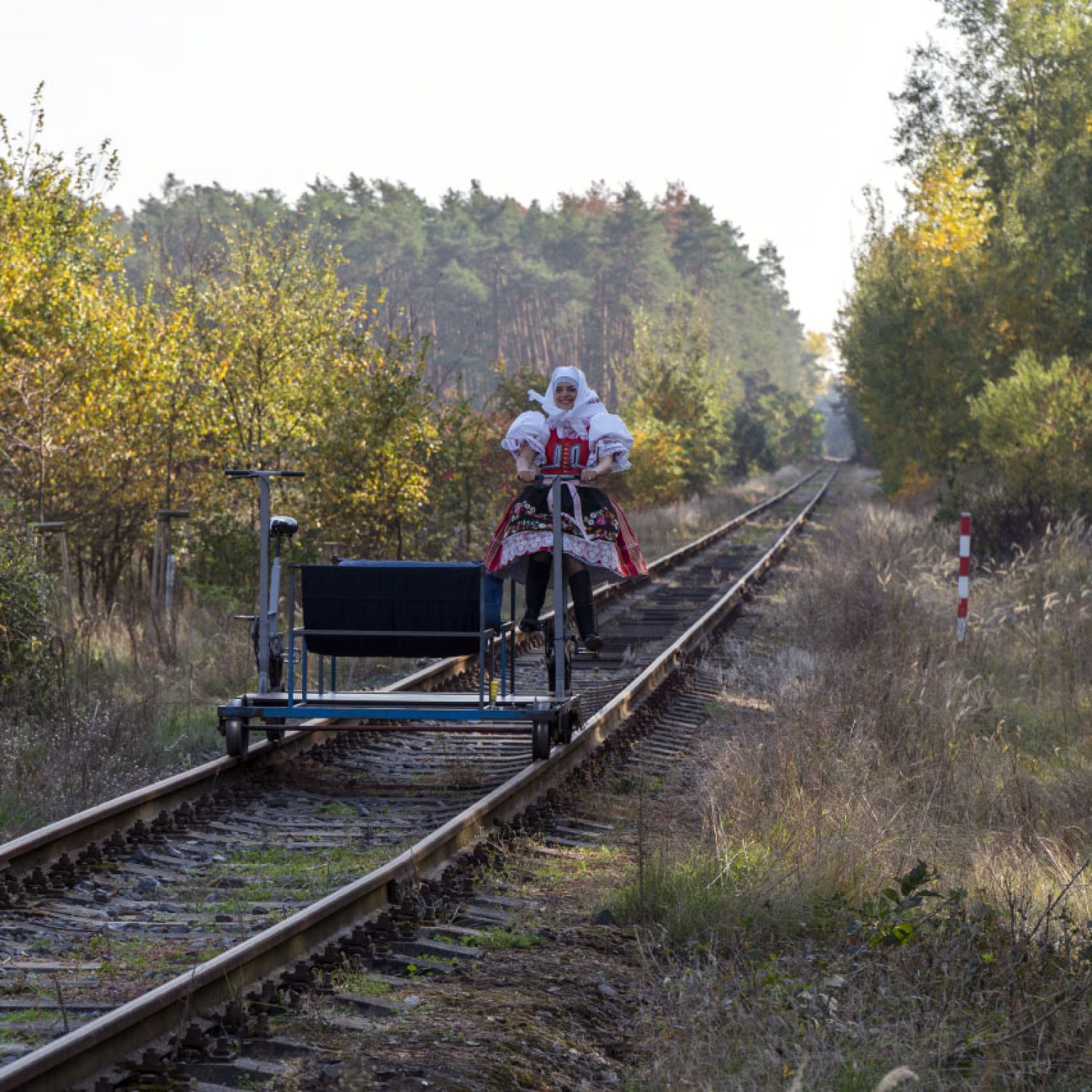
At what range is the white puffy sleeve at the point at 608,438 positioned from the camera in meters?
8.77

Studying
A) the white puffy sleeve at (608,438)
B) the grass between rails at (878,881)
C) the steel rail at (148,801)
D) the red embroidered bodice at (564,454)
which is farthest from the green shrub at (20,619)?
the grass between rails at (878,881)

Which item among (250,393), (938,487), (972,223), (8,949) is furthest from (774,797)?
(972,223)

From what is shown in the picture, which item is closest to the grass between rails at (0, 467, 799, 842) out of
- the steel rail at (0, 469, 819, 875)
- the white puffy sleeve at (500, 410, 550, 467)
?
the steel rail at (0, 469, 819, 875)

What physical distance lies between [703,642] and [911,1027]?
11.0 metres

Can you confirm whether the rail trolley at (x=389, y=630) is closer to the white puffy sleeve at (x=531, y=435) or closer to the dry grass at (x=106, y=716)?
the white puffy sleeve at (x=531, y=435)

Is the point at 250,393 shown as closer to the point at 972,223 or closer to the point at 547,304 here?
the point at 972,223

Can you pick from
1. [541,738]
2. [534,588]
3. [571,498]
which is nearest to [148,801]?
[541,738]

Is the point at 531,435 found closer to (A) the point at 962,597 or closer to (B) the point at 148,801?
(B) the point at 148,801

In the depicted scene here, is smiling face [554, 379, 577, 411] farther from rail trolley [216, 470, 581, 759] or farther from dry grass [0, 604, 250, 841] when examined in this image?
dry grass [0, 604, 250, 841]

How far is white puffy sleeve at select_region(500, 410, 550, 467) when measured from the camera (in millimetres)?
8836

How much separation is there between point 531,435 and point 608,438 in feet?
1.57

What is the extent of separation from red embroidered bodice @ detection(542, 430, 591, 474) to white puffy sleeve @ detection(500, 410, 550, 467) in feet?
0.12

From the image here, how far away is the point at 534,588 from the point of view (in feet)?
29.9

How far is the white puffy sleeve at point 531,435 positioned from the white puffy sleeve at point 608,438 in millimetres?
286
